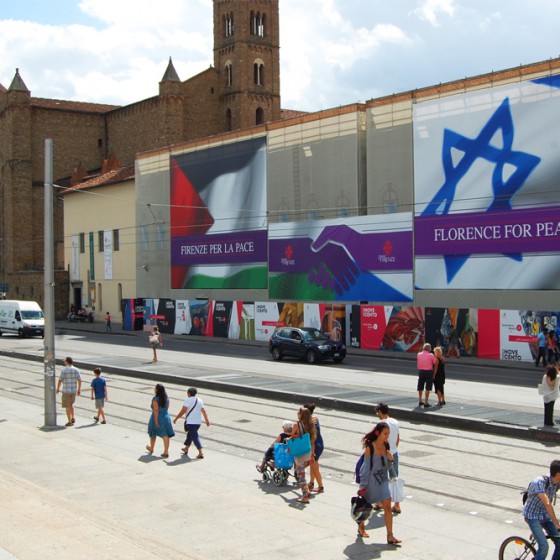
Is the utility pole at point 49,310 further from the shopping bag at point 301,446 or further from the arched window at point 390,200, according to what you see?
the arched window at point 390,200

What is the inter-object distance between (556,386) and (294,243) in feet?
95.2

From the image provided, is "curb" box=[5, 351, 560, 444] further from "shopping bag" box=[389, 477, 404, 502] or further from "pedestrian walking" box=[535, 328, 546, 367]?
"pedestrian walking" box=[535, 328, 546, 367]

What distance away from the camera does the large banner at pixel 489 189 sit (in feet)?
106

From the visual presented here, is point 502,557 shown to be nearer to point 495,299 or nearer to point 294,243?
point 495,299

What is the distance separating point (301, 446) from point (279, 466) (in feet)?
2.38

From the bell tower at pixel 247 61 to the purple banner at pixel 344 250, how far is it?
31.5m

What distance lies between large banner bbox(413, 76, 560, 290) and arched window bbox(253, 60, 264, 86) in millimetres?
40830

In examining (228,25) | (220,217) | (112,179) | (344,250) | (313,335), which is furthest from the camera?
(228,25)

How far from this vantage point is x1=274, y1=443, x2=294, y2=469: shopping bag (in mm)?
12305

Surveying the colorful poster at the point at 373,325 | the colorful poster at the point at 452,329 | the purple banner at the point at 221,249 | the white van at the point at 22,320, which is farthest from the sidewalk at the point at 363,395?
the white van at the point at 22,320

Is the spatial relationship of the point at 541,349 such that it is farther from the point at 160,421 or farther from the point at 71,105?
the point at 71,105

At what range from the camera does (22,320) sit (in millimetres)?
47406

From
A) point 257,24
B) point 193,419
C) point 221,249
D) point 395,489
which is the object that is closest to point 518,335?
point 193,419

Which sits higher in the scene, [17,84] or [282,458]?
[17,84]
